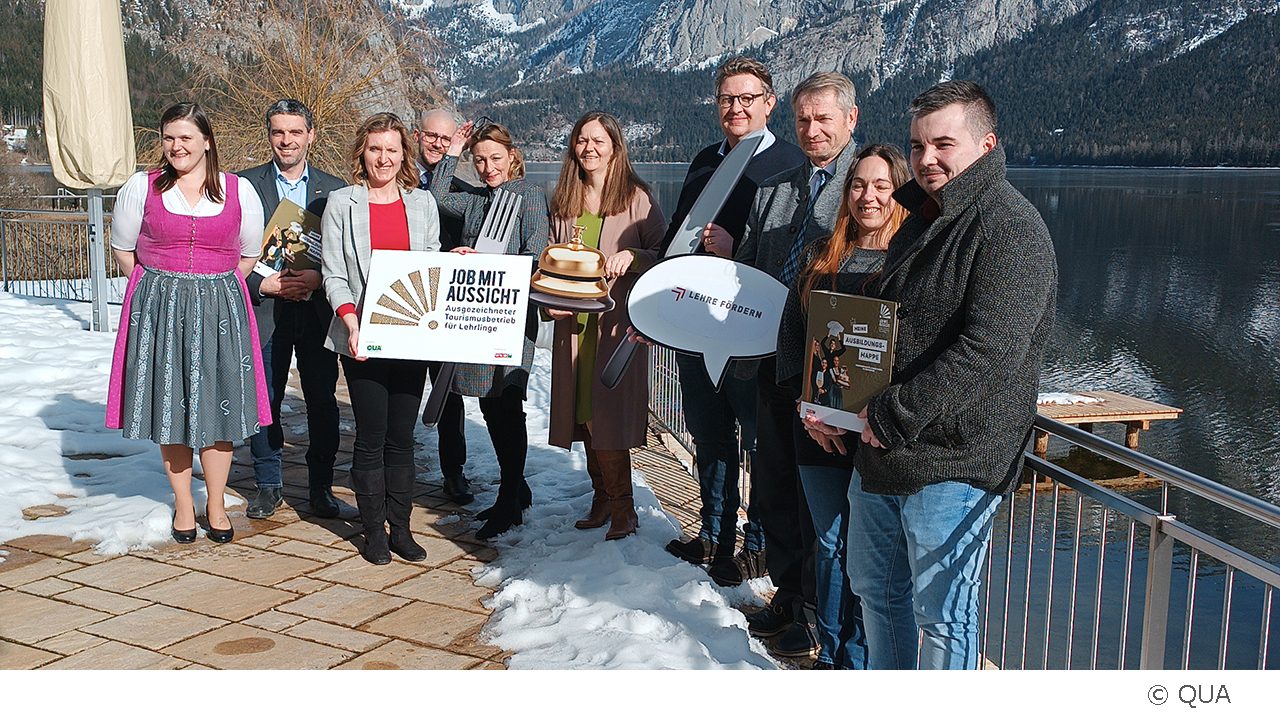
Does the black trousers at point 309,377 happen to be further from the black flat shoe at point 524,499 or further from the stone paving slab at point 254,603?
the black flat shoe at point 524,499

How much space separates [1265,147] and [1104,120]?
93.8 feet

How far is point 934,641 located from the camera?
265cm

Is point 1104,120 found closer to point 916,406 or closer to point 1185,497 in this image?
point 1185,497

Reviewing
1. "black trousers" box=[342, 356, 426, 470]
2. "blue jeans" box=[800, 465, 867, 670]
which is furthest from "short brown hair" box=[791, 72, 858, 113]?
"black trousers" box=[342, 356, 426, 470]

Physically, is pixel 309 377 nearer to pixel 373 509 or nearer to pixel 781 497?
pixel 373 509

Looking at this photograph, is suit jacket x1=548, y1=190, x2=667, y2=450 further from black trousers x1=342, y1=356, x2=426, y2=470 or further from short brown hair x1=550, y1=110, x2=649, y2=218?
black trousers x1=342, y1=356, x2=426, y2=470

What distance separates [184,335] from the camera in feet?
14.0

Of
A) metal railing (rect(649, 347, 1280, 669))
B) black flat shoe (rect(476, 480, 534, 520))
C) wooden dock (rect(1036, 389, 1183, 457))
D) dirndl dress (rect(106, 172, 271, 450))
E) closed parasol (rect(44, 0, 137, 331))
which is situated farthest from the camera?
wooden dock (rect(1036, 389, 1183, 457))

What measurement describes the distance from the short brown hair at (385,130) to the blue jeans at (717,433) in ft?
4.53

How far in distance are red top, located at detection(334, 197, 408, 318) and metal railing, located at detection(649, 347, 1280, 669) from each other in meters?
1.99

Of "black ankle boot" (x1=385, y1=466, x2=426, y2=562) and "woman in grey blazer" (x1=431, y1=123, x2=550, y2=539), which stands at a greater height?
"woman in grey blazer" (x1=431, y1=123, x2=550, y2=539)

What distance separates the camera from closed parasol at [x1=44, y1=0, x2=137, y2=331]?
816cm

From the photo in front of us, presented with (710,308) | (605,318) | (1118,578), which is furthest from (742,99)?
(1118,578)

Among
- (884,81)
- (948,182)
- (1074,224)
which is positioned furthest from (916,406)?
(884,81)
